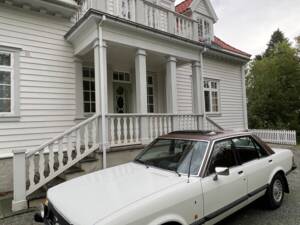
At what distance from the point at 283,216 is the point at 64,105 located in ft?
21.3

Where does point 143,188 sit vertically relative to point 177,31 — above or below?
below

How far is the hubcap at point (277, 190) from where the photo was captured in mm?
4430

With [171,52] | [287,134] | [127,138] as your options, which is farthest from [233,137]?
[287,134]

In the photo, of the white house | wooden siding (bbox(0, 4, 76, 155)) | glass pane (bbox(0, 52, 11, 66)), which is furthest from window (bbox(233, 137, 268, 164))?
glass pane (bbox(0, 52, 11, 66))

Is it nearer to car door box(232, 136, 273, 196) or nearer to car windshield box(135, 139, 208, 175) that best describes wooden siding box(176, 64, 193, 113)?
car door box(232, 136, 273, 196)

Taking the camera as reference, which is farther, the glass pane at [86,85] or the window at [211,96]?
the window at [211,96]

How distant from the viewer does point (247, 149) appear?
4.20 m

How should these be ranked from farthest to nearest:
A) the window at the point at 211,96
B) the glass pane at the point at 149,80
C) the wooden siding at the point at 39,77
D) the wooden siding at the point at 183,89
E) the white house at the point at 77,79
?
the window at the point at 211,96
the wooden siding at the point at 183,89
the glass pane at the point at 149,80
the wooden siding at the point at 39,77
the white house at the point at 77,79

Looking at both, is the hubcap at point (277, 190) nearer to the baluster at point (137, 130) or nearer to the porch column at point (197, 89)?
the baluster at point (137, 130)

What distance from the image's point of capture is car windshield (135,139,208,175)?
3.27 metres

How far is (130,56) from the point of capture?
8.56 meters

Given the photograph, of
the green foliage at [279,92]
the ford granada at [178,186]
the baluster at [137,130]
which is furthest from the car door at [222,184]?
the green foliage at [279,92]

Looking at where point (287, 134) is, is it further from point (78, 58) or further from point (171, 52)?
point (78, 58)

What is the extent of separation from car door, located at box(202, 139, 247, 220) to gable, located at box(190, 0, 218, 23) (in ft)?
35.6
